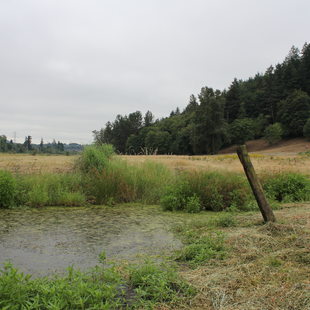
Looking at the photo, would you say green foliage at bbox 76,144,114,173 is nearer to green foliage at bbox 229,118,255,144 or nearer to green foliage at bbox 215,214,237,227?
green foliage at bbox 215,214,237,227

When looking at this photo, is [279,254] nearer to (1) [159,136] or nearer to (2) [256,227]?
(2) [256,227]

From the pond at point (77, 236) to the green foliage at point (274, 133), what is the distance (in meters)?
60.1

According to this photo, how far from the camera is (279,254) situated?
13.7ft

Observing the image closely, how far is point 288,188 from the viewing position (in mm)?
9656

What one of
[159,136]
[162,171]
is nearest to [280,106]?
[159,136]

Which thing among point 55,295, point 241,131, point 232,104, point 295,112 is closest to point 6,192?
point 55,295

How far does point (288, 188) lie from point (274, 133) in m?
57.5

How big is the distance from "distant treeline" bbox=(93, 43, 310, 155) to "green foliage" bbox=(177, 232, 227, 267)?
49.0 m

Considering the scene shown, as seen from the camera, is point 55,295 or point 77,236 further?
point 77,236

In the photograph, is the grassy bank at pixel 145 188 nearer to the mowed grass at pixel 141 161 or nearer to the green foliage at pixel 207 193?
the green foliage at pixel 207 193

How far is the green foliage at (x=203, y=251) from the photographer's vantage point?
420cm

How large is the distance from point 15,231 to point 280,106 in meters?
71.0

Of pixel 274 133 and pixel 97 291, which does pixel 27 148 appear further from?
pixel 97 291

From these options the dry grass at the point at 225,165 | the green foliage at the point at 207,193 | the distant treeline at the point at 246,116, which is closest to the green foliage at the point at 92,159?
the dry grass at the point at 225,165
